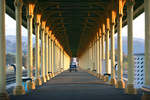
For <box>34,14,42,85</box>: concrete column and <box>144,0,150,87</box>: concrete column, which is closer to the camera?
<box>144,0,150,87</box>: concrete column

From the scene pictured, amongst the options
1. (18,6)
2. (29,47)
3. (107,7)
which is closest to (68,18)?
(107,7)

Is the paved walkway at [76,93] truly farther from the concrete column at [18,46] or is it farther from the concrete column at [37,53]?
the concrete column at [37,53]

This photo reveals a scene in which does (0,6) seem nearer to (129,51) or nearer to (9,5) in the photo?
(129,51)

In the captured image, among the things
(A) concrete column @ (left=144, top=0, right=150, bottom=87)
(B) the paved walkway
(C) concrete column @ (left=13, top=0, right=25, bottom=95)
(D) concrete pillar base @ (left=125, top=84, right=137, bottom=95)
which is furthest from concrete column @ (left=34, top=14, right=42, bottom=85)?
(A) concrete column @ (left=144, top=0, right=150, bottom=87)

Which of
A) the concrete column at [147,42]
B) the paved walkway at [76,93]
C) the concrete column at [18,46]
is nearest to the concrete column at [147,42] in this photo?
the concrete column at [147,42]

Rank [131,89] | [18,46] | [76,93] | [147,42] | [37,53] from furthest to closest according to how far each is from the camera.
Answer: [37,53]
[76,93]
[18,46]
[131,89]
[147,42]

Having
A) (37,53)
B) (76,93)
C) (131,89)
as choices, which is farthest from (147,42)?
(37,53)

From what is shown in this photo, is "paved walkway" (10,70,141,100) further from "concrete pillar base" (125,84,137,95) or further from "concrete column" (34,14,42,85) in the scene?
"concrete column" (34,14,42,85)

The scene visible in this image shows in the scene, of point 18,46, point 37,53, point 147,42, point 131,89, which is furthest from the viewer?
point 37,53

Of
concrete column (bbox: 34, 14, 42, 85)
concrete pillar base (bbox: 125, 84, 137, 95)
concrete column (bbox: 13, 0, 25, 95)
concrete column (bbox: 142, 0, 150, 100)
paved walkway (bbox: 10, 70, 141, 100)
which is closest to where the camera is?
concrete column (bbox: 142, 0, 150, 100)

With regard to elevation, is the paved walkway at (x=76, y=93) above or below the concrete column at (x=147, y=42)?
below

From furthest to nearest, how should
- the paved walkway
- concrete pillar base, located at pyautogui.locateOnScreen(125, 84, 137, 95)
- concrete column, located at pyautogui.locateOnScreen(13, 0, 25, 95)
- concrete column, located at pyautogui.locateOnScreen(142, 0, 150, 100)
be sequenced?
1. concrete column, located at pyautogui.locateOnScreen(13, 0, 25, 95)
2. concrete pillar base, located at pyautogui.locateOnScreen(125, 84, 137, 95)
3. the paved walkway
4. concrete column, located at pyautogui.locateOnScreen(142, 0, 150, 100)

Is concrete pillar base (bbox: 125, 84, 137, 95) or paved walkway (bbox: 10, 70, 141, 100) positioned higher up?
concrete pillar base (bbox: 125, 84, 137, 95)

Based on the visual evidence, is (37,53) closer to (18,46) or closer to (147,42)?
(18,46)
